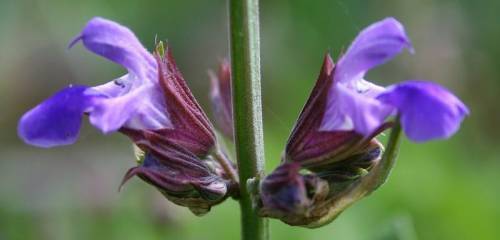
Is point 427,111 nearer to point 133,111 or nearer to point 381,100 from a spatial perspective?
point 381,100

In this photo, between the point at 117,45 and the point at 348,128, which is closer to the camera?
the point at 348,128

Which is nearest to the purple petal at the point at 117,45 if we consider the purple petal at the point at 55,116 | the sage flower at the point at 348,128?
the purple petal at the point at 55,116

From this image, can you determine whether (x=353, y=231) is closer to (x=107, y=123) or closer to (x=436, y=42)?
(x=107, y=123)

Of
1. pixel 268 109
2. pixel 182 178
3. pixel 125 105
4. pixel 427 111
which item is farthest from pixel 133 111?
pixel 268 109

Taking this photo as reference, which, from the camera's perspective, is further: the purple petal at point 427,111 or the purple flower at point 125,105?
the purple flower at point 125,105

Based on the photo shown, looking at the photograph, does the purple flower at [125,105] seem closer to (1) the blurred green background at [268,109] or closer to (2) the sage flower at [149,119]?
(2) the sage flower at [149,119]

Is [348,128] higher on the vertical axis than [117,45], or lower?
lower

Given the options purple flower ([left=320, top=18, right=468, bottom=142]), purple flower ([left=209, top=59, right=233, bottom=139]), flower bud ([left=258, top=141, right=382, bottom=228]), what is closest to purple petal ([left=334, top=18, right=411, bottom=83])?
purple flower ([left=320, top=18, right=468, bottom=142])
